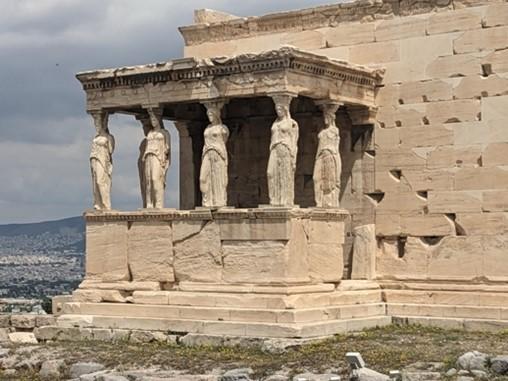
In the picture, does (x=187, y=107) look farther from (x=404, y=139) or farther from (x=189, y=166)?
(x=404, y=139)

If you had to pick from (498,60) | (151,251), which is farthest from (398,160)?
(151,251)

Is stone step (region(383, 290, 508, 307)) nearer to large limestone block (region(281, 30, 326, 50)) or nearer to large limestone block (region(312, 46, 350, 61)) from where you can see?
large limestone block (region(312, 46, 350, 61))

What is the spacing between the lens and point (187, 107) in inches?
1029

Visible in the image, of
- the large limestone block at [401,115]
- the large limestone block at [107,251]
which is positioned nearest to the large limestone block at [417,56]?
the large limestone block at [401,115]

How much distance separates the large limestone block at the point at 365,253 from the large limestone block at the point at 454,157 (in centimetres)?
158

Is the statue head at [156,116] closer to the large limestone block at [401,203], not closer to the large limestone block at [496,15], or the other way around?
the large limestone block at [401,203]

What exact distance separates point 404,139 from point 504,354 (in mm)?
5244

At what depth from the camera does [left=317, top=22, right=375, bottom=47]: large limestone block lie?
2464 centimetres

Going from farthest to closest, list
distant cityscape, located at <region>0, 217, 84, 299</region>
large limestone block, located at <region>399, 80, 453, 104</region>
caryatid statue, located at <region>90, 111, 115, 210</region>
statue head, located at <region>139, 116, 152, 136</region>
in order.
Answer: distant cityscape, located at <region>0, 217, 84, 299</region>
statue head, located at <region>139, 116, 152, 136</region>
caryatid statue, located at <region>90, 111, 115, 210</region>
large limestone block, located at <region>399, 80, 453, 104</region>

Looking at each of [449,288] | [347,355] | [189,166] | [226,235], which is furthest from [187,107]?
[347,355]

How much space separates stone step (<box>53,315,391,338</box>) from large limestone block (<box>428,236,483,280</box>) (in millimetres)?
1177

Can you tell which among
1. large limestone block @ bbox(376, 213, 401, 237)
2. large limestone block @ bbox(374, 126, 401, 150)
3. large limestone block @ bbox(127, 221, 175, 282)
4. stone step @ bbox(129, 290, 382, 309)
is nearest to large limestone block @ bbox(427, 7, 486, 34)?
large limestone block @ bbox(374, 126, 401, 150)

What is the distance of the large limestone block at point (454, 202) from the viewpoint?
76.4 ft

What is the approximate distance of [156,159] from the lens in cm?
2392
